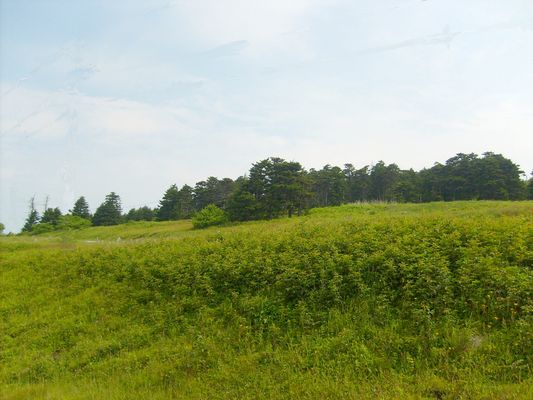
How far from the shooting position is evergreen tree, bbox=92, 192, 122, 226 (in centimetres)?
6331

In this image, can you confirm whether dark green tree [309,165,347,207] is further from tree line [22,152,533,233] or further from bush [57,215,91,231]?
bush [57,215,91,231]

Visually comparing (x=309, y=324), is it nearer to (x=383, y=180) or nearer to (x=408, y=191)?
(x=408, y=191)

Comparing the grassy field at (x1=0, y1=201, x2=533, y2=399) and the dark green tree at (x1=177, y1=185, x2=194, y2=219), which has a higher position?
the dark green tree at (x1=177, y1=185, x2=194, y2=219)

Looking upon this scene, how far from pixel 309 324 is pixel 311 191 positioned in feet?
146

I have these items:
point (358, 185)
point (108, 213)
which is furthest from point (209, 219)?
point (108, 213)

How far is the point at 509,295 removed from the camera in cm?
479

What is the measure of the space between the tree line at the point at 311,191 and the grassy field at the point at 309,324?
2363cm

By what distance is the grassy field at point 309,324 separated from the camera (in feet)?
14.2

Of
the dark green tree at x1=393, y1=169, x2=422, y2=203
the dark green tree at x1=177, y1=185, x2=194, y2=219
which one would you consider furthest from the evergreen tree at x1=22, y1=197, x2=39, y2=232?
the dark green tree at x1=393, y1=169, x2=422, y2=203

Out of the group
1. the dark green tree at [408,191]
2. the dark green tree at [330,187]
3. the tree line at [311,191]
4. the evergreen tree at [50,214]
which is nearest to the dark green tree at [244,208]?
the tree line at [311,191]

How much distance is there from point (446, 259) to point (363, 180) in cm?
5456

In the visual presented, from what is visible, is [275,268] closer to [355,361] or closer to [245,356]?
[245,356]

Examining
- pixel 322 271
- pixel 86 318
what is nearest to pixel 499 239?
pixel 322 271

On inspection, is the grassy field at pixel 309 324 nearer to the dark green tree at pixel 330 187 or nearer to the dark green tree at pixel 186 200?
the dark green tree at pixel 330 187
